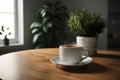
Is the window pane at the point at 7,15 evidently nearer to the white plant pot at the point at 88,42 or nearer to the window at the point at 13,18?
the window at the point at 13,18

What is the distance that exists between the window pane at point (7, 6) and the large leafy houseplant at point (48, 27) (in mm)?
519

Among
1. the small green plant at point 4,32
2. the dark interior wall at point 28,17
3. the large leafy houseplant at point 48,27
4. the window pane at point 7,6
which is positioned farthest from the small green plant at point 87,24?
the window pane at point 7,6

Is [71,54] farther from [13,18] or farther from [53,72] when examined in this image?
[13,18]

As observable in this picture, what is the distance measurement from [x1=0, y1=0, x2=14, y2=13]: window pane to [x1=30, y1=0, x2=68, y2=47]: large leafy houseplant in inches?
20.4

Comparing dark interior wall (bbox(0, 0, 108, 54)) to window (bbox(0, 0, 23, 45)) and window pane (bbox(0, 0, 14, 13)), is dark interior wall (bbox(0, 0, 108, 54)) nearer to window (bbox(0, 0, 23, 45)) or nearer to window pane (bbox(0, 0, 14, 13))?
window (bbox(0, 0, 23, 45))

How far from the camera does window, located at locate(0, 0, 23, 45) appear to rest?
3.12 metres

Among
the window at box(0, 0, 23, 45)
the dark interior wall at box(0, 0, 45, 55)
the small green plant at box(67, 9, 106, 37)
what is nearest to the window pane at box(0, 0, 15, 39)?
the window at box(0, 0, 23, 45)

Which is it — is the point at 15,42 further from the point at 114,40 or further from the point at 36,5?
the point at 114,40

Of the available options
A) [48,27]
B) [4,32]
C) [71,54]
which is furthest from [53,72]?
[4,32]

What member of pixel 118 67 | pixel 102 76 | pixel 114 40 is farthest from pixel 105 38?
pixel 102 76

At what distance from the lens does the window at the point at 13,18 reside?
3.12 metres

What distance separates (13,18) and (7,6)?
0.25 metres

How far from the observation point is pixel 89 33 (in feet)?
4.25

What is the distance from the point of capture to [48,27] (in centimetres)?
308
